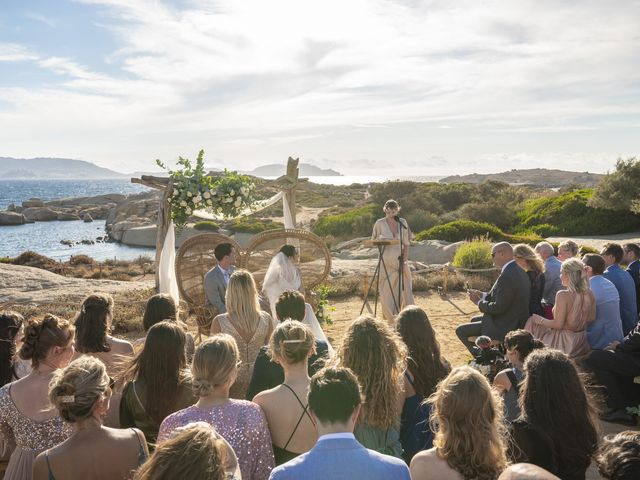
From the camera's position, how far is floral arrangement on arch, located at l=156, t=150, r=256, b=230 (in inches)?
356

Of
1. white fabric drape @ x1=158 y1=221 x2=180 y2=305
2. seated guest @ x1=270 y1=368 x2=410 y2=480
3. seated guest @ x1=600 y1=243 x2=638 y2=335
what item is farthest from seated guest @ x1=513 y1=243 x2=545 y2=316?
white fabric drape @ x1=158 y1=221 x2=180 y2=305

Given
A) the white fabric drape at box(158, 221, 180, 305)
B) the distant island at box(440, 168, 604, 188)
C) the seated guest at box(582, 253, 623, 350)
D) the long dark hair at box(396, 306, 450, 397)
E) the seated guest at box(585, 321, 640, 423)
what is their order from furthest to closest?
the distant island at box(440, 168, 604, 188), the white fabric drape at box(158, 221, 180, 305), the seated guest at box(582, 253, 623, 350), the seated guest at box(585, 321, 640, 423), the long dark hair at box(396, 306, 450, 397)

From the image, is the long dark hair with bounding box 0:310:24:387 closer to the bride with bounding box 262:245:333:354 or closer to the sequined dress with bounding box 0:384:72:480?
the sequined dress with bounding box 0:384:72:480

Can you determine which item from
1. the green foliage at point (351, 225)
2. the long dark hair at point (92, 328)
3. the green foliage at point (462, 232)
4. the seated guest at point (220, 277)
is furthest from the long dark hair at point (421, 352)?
the green foliage at point (351, 225)

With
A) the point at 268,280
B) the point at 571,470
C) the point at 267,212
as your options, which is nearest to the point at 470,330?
the point at 268,280

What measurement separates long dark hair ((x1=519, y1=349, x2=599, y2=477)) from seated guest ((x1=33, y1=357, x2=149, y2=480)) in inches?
86.7

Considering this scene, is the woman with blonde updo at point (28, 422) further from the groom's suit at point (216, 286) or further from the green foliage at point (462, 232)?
the green foliage at point (462, 232)

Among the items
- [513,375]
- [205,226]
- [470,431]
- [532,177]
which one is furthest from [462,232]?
[532,177]

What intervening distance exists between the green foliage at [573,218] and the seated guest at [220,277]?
772 inches

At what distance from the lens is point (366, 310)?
1243cm

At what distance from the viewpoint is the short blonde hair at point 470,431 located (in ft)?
8.64

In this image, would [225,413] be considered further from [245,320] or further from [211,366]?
[245,320]

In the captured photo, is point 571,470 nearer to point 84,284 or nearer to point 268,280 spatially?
point 268,280

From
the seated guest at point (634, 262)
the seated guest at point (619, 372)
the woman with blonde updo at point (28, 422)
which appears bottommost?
the seated guest at point (619, 372)
